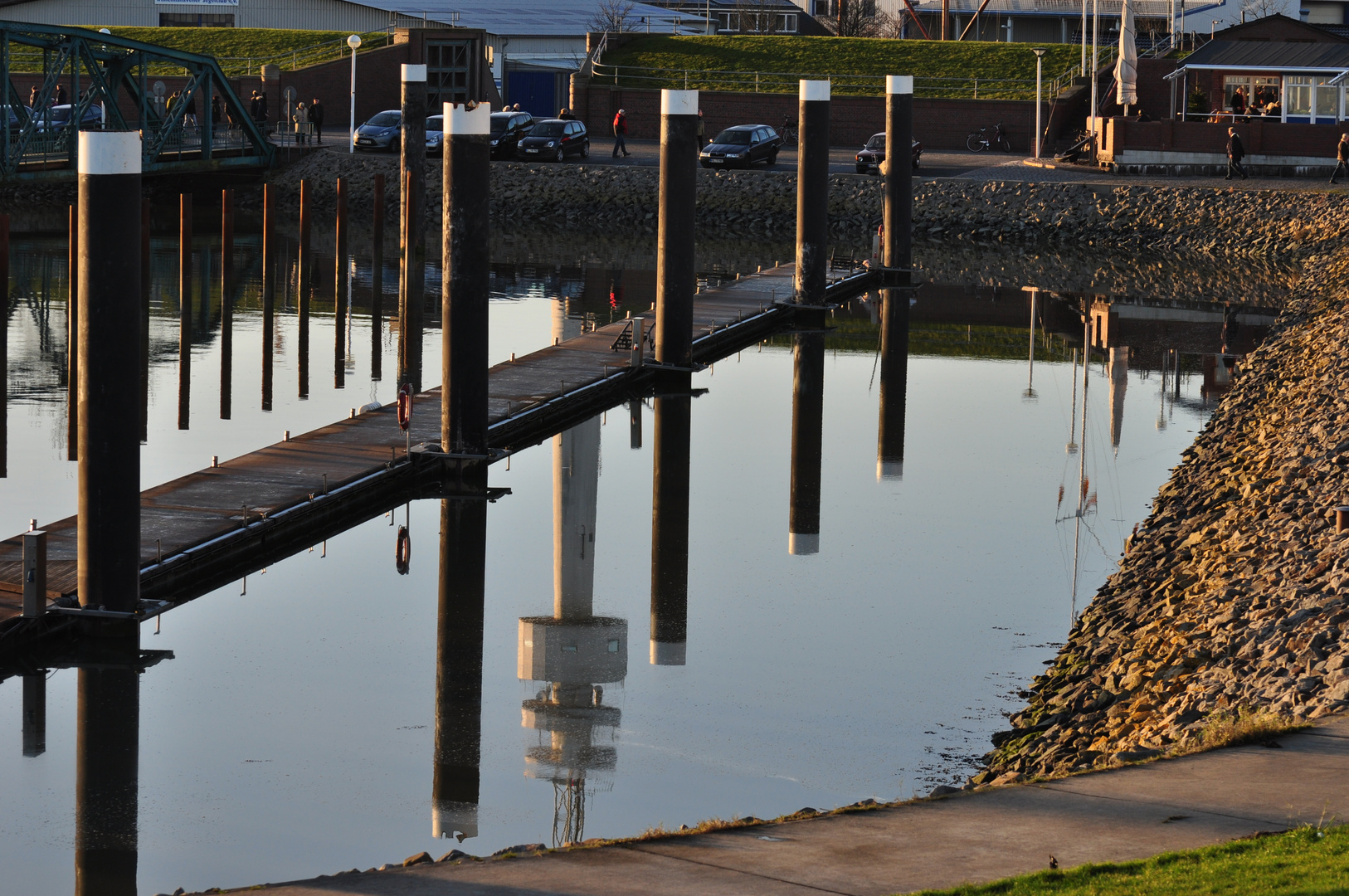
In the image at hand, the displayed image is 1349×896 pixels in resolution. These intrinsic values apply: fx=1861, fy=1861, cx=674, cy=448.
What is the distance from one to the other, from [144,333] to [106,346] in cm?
1795

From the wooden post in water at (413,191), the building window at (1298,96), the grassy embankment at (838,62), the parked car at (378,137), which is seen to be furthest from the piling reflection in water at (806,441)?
the grassy embankment at (838,62)

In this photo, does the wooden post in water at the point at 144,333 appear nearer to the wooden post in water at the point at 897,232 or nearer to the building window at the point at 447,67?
the wooden post in water at the point at 897,232

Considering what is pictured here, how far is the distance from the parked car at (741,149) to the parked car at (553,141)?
→ 12.6 ft

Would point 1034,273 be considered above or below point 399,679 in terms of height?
above

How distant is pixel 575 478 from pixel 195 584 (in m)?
6.02

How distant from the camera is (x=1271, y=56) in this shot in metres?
55.3

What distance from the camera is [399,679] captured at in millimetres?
14844

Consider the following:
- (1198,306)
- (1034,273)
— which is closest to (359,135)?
(1034,273)

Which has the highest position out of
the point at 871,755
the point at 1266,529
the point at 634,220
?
the point at 634,220

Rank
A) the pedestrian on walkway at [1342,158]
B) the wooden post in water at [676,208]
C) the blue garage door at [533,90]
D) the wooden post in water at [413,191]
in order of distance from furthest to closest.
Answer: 1. the blue garage door at [533,90]
2. the pedestrian on walkway at [1342,158]
3. the wooden post in water at [413,191]
4. the wooden post in water at [676,208]

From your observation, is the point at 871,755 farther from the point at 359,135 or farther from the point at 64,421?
the point at 359,135

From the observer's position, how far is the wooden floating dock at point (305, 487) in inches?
640

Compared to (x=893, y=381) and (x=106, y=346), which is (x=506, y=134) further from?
(x=106, y=346)

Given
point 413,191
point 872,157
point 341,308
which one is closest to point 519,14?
point 872,157
